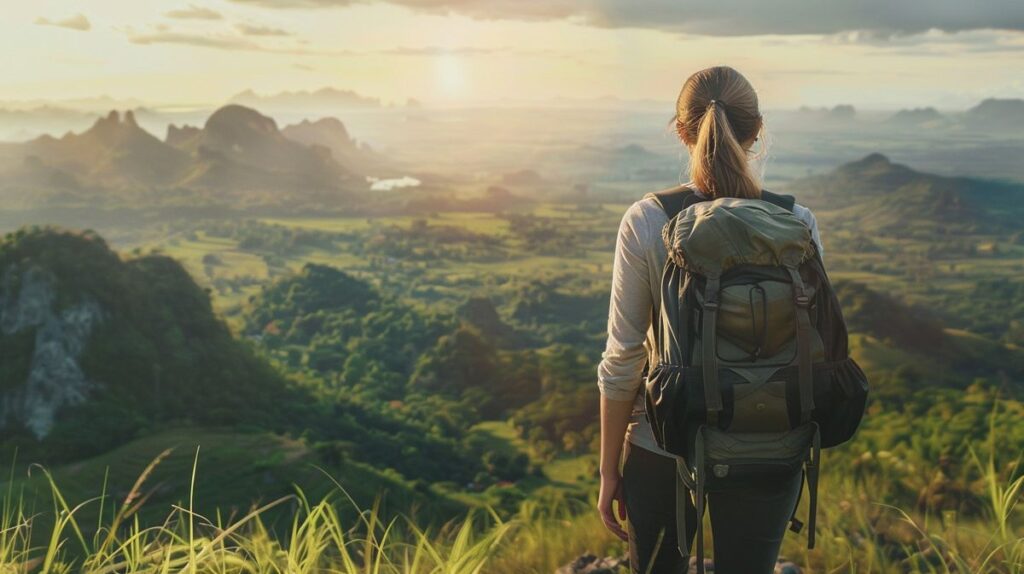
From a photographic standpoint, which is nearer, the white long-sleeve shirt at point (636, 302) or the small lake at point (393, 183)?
the white long-sleeve shirt at point (636, 302)

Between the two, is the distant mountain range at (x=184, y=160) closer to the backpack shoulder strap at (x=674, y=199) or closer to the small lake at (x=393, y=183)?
the small lake at (x=393, y=183)

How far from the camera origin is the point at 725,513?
170cm

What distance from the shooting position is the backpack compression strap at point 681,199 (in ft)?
5.84

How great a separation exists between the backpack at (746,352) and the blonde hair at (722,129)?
0.12 meters

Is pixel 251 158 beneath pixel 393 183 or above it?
above

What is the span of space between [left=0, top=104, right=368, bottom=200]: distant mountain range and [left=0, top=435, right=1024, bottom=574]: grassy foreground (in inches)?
4050

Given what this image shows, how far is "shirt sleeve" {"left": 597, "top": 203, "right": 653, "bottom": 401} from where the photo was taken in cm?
178

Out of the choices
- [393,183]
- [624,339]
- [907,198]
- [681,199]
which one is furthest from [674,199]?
[393,183]

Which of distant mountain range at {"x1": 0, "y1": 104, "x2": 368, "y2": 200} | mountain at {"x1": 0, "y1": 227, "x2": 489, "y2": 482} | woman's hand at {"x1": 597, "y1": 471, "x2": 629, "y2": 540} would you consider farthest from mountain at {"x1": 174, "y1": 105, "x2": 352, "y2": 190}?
woman's hand at {"x1": 597, "y1": 471, "x2": 629, "y2": 540}

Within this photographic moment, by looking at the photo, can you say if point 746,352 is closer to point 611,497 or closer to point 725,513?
point 725,513

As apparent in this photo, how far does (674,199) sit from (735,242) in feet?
0.72

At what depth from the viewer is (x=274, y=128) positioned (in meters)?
112

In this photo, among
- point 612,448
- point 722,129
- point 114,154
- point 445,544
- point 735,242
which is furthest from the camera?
point 114,154

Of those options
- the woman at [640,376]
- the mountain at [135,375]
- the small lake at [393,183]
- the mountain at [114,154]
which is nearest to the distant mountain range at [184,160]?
the mountain at [114,154]
